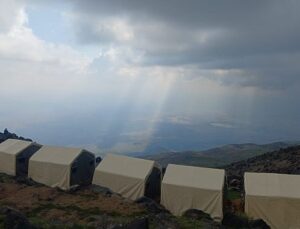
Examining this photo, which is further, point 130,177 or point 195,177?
point 130,177

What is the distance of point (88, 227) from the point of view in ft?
84.9

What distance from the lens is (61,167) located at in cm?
4203

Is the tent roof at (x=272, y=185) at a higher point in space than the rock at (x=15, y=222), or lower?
higher

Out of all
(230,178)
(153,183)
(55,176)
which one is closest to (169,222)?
(153,183)

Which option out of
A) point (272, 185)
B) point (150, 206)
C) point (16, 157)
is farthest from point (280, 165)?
point (16, 157)

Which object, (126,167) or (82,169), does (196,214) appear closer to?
(126,167)

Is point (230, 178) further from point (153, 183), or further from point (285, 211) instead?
point (285, 211)

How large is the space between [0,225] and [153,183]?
1766cm

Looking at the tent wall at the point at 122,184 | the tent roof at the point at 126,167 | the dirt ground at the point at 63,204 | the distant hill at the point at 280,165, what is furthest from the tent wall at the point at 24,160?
the distant hill at the point at 280,165

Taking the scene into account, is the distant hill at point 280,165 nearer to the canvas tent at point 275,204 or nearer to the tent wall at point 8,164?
the canvas tent at point 275,204

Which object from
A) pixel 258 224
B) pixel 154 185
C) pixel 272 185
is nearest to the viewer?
pixel 258 224

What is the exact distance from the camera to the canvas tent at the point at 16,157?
1831 inches

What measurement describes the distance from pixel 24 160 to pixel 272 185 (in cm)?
2714

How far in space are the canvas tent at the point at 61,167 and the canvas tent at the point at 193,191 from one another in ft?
34.5
